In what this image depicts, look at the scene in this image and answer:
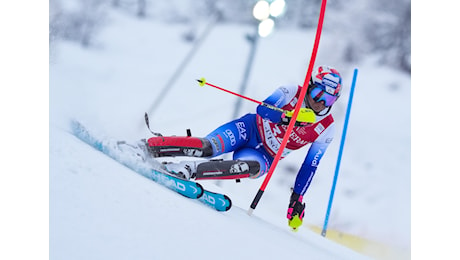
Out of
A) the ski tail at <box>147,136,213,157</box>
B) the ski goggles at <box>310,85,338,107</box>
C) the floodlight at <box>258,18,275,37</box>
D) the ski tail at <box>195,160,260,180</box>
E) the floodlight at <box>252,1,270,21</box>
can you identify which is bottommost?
the ski tail at <box>195,160,260,180</box>

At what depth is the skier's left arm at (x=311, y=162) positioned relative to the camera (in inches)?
74.9

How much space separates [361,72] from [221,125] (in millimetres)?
1665

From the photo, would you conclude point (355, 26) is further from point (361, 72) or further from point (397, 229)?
point (397, 229)

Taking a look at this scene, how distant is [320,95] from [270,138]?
253mm

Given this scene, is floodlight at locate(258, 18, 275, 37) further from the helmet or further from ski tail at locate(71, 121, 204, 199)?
ski tail at locate(71, 121, 204, 199)

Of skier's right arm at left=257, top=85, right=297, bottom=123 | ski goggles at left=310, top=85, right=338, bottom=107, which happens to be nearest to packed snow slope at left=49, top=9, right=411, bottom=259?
skier's right arm at left=257, top=85, right=297, bottom=123

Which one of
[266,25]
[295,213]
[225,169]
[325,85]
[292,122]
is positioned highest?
[266,25]

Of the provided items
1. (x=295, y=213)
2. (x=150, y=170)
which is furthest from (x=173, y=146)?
(x=295, y=213)

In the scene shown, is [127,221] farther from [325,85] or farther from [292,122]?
[325,85]

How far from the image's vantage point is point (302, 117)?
174 centimetres

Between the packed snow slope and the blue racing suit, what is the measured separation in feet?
0.50

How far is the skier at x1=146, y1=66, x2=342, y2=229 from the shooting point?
172cm

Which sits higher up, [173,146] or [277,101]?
[277,101]

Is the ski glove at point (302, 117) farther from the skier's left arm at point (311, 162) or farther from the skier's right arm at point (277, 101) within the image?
the skier's left arm at point (311, 162)
